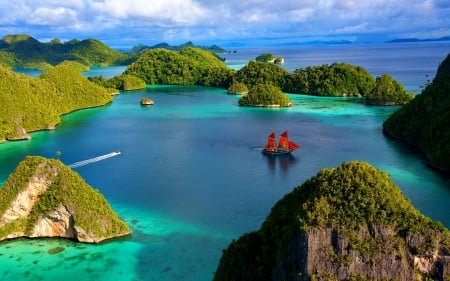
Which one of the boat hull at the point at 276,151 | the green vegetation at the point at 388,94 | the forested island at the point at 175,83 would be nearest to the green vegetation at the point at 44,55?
the forested island at the point at 175,83

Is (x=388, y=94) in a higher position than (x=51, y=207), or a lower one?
higher

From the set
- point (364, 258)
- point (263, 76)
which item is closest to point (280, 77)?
point (263, 76)

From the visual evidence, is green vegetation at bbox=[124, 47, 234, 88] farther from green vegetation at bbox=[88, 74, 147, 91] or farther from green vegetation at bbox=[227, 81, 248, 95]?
green vegetation at bbox=[227, 81, 248, 95]

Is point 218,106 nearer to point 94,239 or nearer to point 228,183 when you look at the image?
point 228,183

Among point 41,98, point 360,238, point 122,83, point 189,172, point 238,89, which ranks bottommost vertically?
point 189,172

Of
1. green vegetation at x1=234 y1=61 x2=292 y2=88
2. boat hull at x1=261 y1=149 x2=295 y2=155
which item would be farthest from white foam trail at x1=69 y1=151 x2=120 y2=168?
green vegetation at x1=234 y1=61 x2=292 y2=88

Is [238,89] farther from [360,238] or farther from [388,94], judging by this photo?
[360,238]
